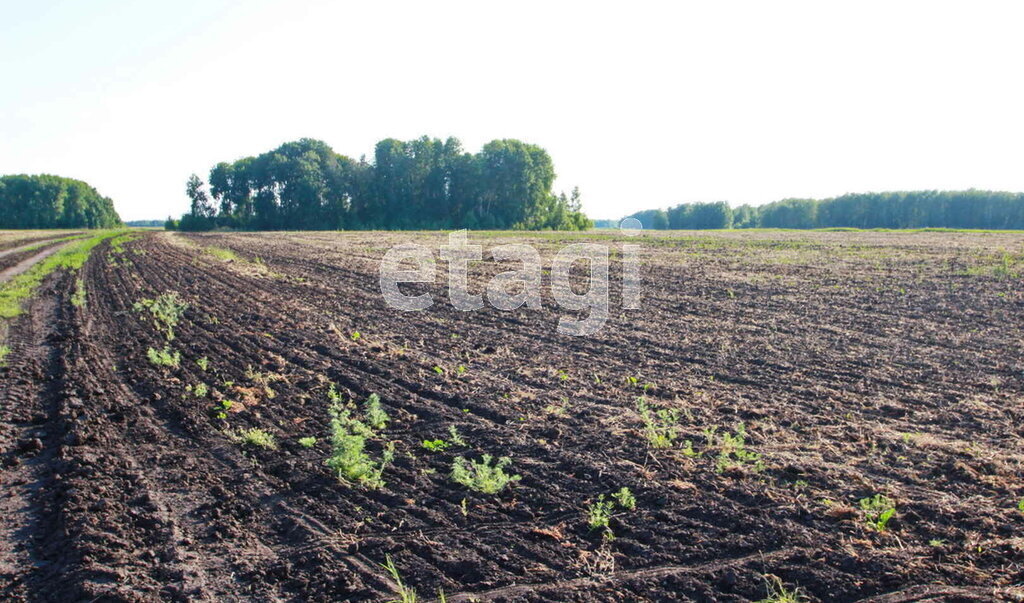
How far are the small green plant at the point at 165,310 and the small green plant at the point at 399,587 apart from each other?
7364mm

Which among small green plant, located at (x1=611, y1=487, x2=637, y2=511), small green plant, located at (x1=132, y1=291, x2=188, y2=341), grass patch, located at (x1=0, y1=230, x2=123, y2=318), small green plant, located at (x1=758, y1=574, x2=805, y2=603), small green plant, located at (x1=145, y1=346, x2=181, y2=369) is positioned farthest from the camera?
grass patch, located at (x1=0, y1=230, x2=123, y2=318)

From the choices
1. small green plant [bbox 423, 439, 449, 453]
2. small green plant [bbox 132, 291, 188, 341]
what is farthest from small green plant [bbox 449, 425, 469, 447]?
small green plant [bbox 132, 291, 188, 341]

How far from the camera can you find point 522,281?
57.0ft

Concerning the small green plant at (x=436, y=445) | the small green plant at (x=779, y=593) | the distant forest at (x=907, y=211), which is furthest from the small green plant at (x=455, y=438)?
the distant forest at (x=907, y=211)

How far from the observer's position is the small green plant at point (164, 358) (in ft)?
26.2

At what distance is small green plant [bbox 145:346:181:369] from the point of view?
7973 mm

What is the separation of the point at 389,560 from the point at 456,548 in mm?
431

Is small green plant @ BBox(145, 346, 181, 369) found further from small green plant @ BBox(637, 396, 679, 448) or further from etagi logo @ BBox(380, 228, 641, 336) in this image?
small green plant @ BBox(637, 396, 679, 448)

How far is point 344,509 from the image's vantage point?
14.4 feet

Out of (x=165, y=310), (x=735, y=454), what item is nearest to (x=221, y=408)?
(x=735, y=454)

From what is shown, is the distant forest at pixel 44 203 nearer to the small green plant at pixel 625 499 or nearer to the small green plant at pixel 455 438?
the small green plant at pixel 455 438

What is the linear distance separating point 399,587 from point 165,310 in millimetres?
10090

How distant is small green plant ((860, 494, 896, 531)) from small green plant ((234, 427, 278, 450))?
4.70 meters

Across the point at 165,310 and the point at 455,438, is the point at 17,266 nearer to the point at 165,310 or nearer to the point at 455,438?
the point at 165,310
